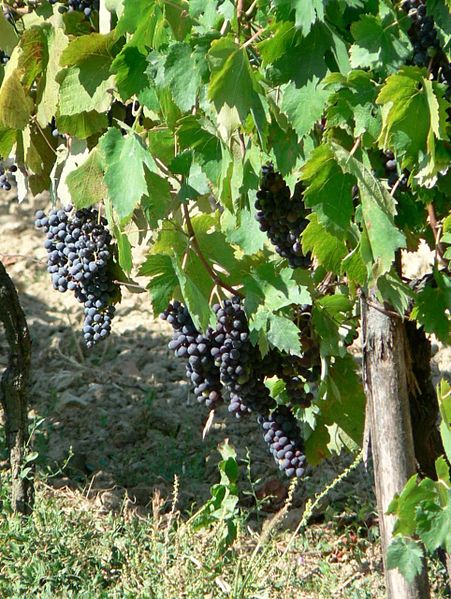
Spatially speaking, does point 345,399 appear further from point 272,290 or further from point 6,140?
point 6,140

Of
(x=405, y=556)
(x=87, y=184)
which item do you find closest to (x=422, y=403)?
(x=405, y=556)

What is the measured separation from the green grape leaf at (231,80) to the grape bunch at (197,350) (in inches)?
33.5

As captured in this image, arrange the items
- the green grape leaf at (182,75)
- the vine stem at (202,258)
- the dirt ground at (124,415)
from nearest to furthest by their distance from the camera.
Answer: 1. the green grape leaf at (182,75)
2. the vine stem at (202,258)
3. the dirt ground at (124,415)

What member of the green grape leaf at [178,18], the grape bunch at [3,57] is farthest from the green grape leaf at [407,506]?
the grape bunch at [3,57]

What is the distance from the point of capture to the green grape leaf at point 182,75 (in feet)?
7.66

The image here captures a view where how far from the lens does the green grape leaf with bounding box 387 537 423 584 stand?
9.05 feet

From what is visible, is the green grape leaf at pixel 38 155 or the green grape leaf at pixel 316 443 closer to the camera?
the green grape leaf at pixel 38 155

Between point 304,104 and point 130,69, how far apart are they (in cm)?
52

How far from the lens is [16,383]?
169 inches

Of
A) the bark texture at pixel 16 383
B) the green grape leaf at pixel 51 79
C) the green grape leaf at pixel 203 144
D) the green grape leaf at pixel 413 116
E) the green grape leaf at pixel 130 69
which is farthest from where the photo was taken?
the bark texture at pixel 16 383

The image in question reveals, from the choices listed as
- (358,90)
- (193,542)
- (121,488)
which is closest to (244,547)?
(193,542)

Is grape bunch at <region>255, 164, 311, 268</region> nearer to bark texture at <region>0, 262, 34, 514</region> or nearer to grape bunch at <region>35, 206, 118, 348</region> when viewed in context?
grape bunch at <region>35, 206, 118, 348</region>

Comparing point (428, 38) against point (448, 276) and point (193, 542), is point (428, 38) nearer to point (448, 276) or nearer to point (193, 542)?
point (448, 276)

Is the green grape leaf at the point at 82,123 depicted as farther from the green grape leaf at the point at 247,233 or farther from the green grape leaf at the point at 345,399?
the green grape leaf at the point at 345,399
